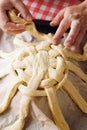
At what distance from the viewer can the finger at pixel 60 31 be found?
93 centimetres

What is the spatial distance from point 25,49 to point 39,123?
0.69ft

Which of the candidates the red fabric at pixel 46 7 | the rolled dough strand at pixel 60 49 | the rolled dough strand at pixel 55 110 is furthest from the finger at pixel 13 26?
the red fabric at pixel 46 7

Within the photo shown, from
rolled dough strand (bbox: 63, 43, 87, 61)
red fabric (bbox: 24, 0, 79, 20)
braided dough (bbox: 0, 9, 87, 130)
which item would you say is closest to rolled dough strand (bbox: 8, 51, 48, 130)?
braided dough (bbox: 0, 9, 87, 130)

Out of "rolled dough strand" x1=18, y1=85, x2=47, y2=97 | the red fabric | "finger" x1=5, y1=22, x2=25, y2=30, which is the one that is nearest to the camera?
"rolled dough strand" x1=18, y1=85, x2=47, y2=97

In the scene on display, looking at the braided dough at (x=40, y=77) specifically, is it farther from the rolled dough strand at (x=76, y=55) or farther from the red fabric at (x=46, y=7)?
the red fabric at (x=46, y=7)

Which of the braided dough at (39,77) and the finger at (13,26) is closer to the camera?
the braided dough at (39,77)

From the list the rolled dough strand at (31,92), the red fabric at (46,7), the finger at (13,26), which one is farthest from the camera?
the red fabric at (46,7)

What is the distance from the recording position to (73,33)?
923mm

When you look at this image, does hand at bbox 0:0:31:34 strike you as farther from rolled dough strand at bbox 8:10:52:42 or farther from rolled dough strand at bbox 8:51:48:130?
rolled dough strand at bbox 8:51:48:130

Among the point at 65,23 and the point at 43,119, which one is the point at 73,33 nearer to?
the point at 65,23

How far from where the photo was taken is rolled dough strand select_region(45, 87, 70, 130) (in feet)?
2.77

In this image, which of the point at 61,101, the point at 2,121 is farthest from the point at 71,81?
the point at 2,121

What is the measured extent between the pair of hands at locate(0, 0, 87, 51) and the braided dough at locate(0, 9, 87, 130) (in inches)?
1.5

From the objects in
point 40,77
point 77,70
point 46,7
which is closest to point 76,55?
point 77,70
